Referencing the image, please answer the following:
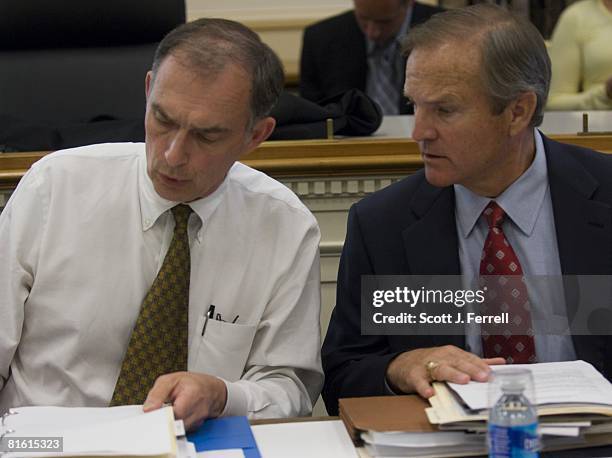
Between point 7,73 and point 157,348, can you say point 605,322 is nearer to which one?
point 157,348

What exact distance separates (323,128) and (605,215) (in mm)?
984

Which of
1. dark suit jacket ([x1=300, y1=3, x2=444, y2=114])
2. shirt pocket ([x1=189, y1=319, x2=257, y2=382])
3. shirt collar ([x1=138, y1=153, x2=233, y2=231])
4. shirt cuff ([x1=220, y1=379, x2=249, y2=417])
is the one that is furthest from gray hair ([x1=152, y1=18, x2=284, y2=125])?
dark suit jacket ([x1=300, y1=3, x2=444, y2=114])

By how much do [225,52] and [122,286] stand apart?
0.45 m

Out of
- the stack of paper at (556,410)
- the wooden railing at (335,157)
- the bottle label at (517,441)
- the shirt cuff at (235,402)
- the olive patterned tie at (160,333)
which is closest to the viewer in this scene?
the bottle label at (517,441)

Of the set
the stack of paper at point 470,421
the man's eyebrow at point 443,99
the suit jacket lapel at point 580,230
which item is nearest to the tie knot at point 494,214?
the suit jacket lapel at point 580,230

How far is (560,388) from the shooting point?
1.56 meters

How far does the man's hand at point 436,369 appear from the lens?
1.63 metres

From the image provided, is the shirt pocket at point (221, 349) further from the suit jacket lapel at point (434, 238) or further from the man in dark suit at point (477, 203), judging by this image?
the suit jacket lapel at point (434, 238)

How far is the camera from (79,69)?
126 inches

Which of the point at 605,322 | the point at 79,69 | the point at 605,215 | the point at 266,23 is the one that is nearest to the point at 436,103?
the point at 605,215

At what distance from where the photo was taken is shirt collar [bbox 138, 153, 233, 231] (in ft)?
6.37

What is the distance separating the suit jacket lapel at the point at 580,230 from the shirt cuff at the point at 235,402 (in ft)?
1.98

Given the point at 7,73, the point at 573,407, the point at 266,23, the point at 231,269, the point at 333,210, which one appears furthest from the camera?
the point at 266,23

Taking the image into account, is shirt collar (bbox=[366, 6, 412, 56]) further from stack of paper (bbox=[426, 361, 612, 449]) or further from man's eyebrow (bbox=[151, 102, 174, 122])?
stack of paper (bbox=[426, 361, 612, 449])
